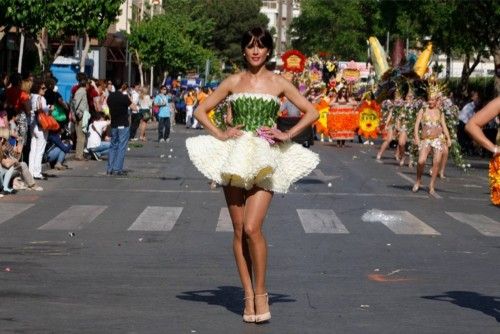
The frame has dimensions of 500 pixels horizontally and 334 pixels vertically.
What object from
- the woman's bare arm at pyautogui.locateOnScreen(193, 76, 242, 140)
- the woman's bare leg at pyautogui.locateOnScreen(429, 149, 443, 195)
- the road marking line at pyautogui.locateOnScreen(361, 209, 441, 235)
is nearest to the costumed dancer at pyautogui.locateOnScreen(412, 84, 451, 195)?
the woman's bare leg at pyautogui.locateOnScreen(429, 149, 443, 195)

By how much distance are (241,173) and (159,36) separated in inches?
2904

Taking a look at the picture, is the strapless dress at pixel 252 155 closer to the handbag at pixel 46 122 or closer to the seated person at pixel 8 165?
the seated person at pixel 8 165

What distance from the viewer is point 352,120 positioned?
47.2m

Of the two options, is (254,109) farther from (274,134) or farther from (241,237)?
(241,237)

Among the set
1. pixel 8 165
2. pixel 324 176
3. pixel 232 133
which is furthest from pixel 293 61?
pixel 232 133

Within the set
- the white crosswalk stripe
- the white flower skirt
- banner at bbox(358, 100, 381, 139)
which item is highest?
the white flower skirt

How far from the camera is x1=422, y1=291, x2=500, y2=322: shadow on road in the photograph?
1013 cm

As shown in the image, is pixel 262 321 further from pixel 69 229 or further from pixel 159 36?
pixel 159 36

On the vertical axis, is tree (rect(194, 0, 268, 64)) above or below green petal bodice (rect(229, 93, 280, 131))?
below

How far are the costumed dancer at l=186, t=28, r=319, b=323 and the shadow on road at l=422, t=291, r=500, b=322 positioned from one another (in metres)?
1.70

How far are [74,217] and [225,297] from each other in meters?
7.67

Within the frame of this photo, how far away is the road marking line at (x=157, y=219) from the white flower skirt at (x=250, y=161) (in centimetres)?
717

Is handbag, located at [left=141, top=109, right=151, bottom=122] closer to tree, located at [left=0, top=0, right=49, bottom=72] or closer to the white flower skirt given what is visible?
tree, located at [left=0, top=0, right=49, bottom=72]

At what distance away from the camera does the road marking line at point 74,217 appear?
16734 mm
